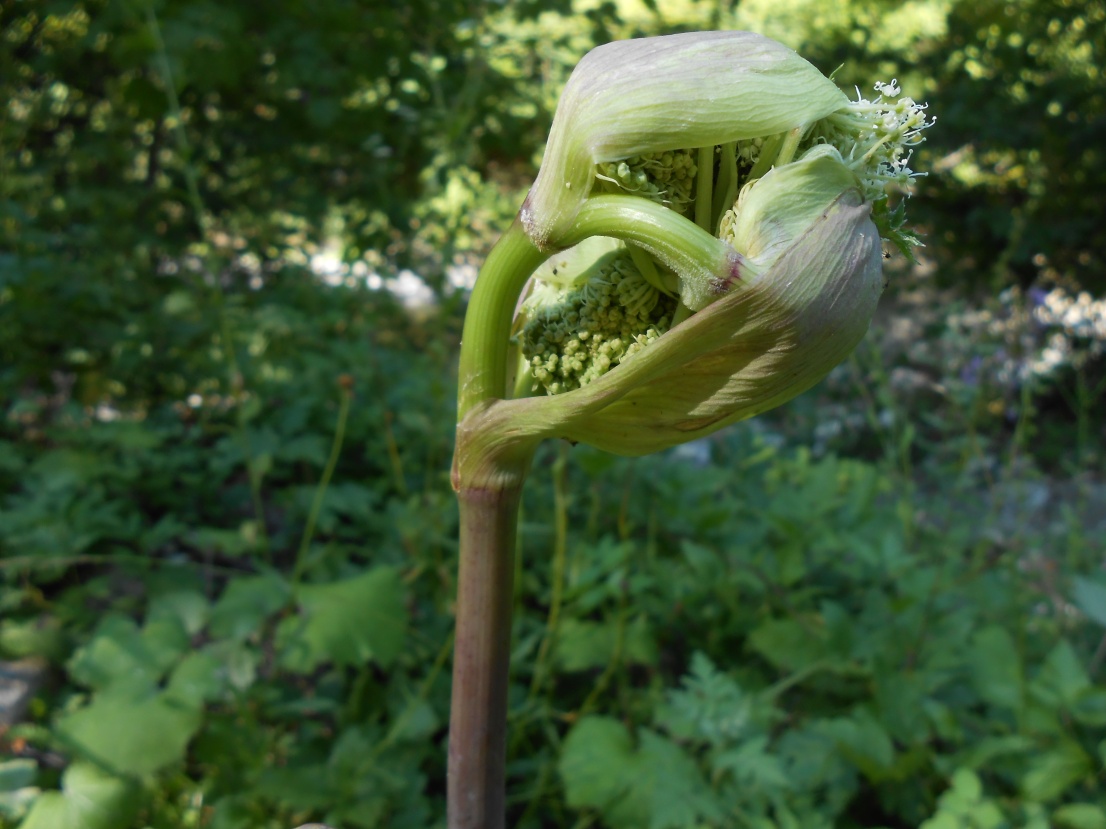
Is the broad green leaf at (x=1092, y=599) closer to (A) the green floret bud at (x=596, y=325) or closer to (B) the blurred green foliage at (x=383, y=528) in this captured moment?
(B) the blurred green foliage at (x=383, y=528)

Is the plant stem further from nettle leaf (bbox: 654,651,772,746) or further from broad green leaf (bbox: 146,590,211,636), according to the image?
broad green leaf (bbox: 146,590,211,636)

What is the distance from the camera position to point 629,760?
1327 mm

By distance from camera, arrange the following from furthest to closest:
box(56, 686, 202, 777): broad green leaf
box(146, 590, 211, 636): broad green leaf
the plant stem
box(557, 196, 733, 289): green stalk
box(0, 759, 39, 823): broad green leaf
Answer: box(146, 590, 211, 636): broad green leaf
box(56, 686, 202, 777): broad green leaf
box(0, 759, 39, 823): broad green leaf
the plant stem
box(557, 196, 733, 289): green stalk

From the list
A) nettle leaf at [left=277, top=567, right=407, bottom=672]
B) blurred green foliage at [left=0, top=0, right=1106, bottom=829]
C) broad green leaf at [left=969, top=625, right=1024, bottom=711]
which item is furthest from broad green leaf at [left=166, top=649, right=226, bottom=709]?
broad green leaf at [left=969, top=625, right=1024, bottom=711]

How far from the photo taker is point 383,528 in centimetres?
194

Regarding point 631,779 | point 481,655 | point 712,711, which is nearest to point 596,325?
point 481,655

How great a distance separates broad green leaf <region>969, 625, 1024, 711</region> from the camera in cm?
141

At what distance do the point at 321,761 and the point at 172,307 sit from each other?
112cm

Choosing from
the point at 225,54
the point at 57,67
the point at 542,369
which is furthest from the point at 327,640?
the point at 57,67

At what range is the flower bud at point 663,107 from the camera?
523mm

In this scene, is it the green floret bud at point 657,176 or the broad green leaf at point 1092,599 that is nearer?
the green floret bud at point 657,176

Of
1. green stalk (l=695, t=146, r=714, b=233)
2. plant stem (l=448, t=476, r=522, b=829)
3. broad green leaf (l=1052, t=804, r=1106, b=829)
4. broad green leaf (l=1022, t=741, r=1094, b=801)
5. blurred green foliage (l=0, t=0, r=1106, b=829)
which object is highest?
green stalk (l=695, t=146, r=714, b=233)

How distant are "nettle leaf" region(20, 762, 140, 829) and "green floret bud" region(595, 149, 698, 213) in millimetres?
1119

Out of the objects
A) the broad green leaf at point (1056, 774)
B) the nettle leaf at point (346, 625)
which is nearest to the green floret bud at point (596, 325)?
the nettle leaf at point (346, 625)
